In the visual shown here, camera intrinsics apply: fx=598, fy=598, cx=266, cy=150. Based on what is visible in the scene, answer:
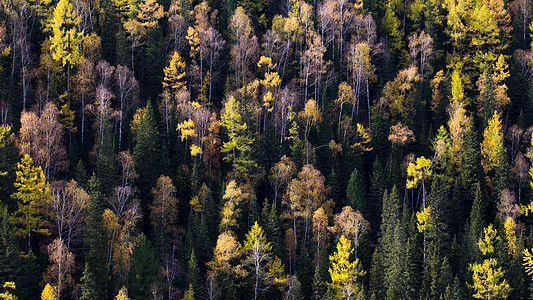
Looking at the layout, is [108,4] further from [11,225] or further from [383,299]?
[383,299]

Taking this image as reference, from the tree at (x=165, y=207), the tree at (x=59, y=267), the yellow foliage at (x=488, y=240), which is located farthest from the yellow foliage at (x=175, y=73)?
the yellow foliage at (x=488, y=240)

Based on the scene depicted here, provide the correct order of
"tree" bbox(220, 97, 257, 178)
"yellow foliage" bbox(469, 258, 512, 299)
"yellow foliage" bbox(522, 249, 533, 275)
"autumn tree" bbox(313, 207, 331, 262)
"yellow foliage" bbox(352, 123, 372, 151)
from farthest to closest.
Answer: "yellow foliage" bbox(352, 123, 372, 151) → "tree" bbox(220, 97, 257, 178) → "autumn tree" bbox(313, 207, 331, 262) → "yellow foliage" bbox(522, 249, 533, 275) → "yellow foliage" bbox(469, 258, 512, 299)

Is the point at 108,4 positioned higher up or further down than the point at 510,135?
higher up

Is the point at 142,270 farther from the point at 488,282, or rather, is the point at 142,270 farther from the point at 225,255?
the point at 488,282

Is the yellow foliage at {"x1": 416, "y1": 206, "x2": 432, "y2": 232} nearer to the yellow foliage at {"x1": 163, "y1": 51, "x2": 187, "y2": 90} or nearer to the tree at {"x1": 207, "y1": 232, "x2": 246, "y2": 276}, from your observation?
the tree at {"x1": 207, "y1": 232, "x2": 246, "y2": 276}

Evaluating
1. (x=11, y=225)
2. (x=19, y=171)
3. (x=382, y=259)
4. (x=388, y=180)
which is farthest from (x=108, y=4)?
(x=382, y=259)

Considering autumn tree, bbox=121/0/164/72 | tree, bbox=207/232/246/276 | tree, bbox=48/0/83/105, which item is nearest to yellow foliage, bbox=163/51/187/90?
autumn tree, bbox=121/0/164/72

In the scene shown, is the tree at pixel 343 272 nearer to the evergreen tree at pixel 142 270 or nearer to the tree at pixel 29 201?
the evergreen tree at pixel 142 270
